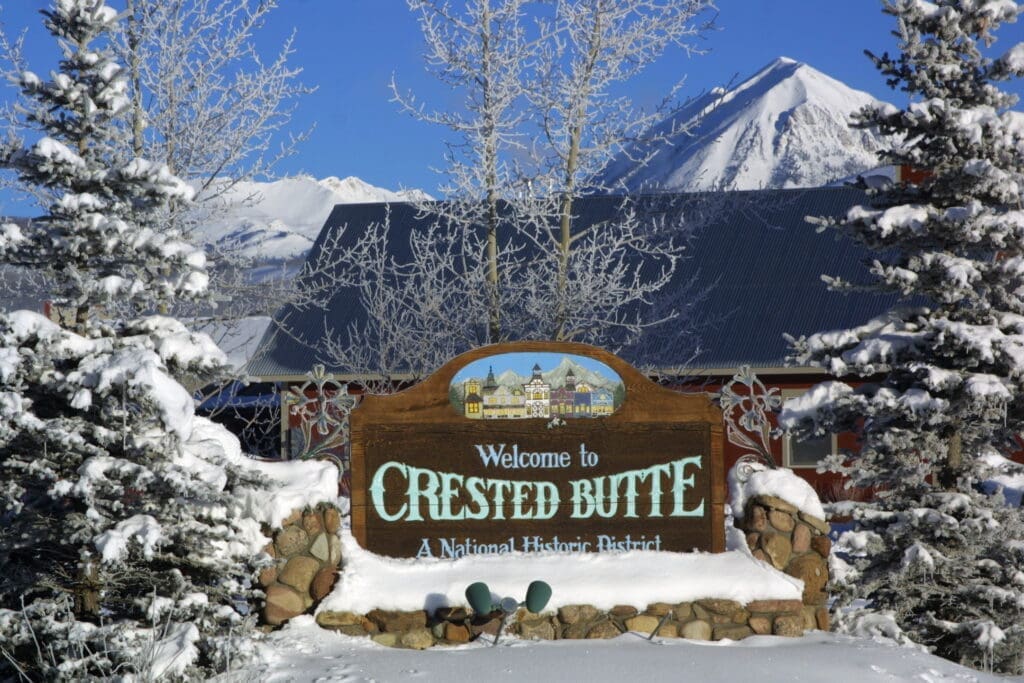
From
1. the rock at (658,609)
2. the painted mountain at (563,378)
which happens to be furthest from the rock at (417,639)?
the painted mountain at (563,378)

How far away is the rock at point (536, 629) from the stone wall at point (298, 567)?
58.7 inches

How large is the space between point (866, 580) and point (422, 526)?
369cm

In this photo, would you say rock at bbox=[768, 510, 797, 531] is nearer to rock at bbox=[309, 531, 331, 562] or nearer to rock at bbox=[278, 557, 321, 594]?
rock at bbox=[309, 531, 331, 562]

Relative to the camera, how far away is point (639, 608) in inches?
372

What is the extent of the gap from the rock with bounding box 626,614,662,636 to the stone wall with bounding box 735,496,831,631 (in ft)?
3.61

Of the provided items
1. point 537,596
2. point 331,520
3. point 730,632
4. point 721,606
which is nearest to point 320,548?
point 331,520

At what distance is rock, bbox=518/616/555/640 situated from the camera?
930 cm

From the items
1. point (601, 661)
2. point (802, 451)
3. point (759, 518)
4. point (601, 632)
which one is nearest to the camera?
point (601, 661)

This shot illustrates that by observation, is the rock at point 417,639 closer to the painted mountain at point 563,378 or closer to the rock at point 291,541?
the rock at point 291,541

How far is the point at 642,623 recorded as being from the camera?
943cm

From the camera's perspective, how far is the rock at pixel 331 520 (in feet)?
31.4

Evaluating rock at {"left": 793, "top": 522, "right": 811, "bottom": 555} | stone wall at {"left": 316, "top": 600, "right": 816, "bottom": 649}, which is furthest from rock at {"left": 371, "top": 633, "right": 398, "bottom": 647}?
rock at {"left": 793, "top": 522, "right": 811, "bottom": 555}

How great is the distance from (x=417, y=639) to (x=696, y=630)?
6.97ft

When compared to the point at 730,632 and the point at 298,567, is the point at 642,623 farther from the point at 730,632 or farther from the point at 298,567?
the point at 298,567
